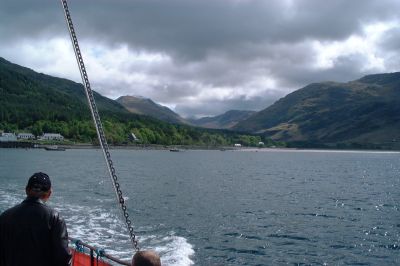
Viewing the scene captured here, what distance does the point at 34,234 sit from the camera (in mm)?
6000

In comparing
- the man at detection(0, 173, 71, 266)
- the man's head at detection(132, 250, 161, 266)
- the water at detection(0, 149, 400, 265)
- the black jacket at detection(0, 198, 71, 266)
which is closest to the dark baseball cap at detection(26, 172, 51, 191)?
the man at detection(0, 173, 71, 266)

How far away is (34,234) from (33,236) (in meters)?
0.04

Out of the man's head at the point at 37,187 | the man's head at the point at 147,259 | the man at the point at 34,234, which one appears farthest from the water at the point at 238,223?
the man's head at the point at 147,259

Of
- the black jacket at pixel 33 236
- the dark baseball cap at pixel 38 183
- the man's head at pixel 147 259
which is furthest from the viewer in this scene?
the dark baseball cap at pixel 38 183

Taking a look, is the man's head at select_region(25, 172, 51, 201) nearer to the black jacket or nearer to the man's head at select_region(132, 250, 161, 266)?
the black jacket

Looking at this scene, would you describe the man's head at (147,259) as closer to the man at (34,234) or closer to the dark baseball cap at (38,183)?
the man at (34,234)

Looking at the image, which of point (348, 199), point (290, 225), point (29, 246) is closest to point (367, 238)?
point (290, 225)

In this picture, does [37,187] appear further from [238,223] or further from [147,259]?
[238,223]

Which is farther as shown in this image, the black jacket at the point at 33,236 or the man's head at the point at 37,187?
the man's head at the point at 37,187

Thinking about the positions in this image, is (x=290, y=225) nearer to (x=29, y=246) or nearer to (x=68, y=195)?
(x=68, y=195)

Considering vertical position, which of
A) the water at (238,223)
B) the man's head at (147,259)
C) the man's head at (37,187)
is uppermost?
the man's head at (37,187)

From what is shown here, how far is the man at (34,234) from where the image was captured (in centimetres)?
602

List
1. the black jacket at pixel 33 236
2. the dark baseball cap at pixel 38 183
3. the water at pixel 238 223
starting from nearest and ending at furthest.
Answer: the black jacket at pixel 33 236
the dark baseball cap at pixel 38 183
the water at pixel 238 223

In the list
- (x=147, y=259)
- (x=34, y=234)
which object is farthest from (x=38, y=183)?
(x=147, y=259)
